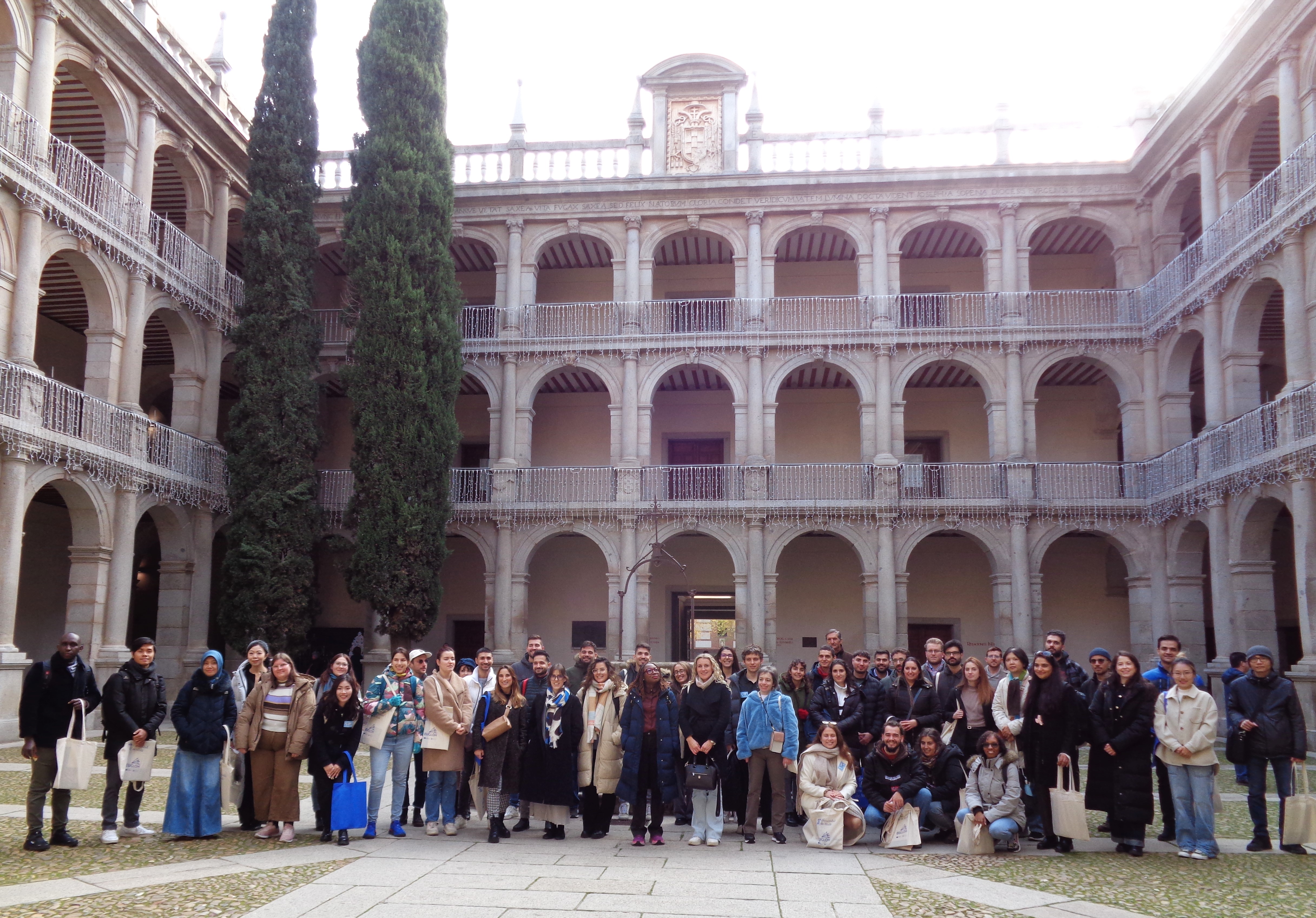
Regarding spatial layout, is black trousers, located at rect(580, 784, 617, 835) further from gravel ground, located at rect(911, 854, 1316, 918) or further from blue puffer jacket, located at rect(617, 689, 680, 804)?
gravel ground, located at rect(911, 854, 1316, 918)

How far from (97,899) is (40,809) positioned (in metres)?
1.87

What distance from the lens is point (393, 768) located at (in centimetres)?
891

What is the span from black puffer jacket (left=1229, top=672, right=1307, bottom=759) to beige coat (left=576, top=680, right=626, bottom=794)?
515 centimetres

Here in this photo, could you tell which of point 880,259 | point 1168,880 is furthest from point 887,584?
point 1168,880

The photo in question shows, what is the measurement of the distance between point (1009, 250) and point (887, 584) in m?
7.55

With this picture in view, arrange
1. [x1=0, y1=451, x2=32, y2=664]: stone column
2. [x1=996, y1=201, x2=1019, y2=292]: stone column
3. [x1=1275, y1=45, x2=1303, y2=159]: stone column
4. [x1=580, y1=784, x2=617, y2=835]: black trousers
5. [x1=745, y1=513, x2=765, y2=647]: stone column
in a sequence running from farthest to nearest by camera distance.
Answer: [x1=996, y1=201, x2=1019, y2=292]: stone column → [x1=745, y1=513, x2=765, y2=647]: stone column → [x1=1275, y1=45, x2=1303, y2=159]: stone column → [x1=0, y1=451, x2=32, y2=664]: stone column → [x1=580, y1=784, x2=617, y2=835]: black trousers

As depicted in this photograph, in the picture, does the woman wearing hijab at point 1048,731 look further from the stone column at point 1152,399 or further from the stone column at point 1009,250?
the stone column at point 1009,250

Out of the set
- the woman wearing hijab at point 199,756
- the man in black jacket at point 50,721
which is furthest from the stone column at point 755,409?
the man in black jacket at point 50,721

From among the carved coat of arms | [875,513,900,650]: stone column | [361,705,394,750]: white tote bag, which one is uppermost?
the carved coat of arms

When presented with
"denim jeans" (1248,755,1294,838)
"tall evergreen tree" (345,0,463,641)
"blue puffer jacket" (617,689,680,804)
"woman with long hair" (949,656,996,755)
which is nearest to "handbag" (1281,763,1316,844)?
"denim jeans" (1248,755,1294,838)

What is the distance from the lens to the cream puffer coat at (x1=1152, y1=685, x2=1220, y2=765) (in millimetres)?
8141

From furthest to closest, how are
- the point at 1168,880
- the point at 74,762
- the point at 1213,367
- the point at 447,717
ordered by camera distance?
the point at 1213,367 < the point at 447,717 < the point at 74,762 < the point at 1168,880

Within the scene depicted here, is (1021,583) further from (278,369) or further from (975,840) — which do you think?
(278,369)

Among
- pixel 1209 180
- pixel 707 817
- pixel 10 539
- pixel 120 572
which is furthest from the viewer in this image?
pixel 1209 180
